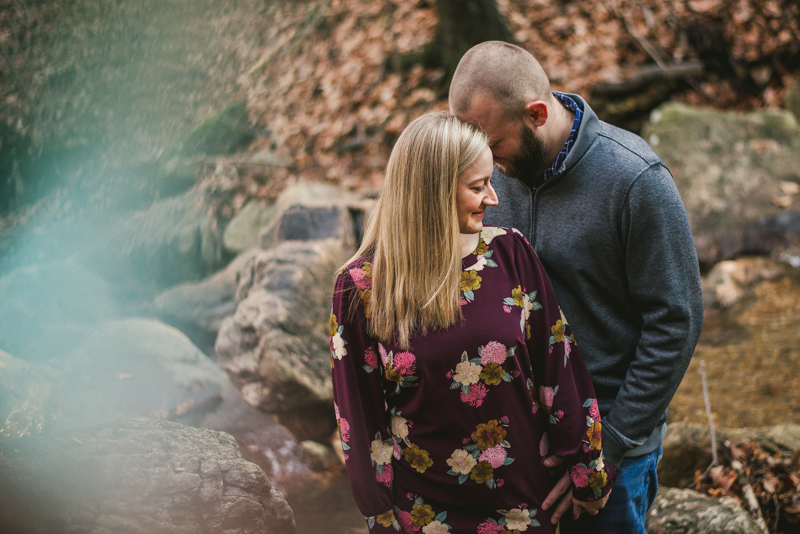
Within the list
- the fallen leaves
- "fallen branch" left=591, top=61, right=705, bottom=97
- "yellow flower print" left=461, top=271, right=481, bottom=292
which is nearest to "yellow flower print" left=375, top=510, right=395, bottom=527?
"yellow flower print" left=461, top=271, right=481, bottom=292

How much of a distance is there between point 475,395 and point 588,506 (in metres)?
0.51

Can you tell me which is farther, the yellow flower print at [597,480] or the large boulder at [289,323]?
the large boulder at [289,323]

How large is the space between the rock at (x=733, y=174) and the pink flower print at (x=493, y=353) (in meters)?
3.72

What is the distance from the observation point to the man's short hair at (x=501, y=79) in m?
1.68

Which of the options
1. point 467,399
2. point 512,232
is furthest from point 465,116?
point 467,399

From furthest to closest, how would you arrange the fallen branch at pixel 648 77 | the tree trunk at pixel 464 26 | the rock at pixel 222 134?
the fallen branch at pixel 648 77
the tree trunk at pixel 464 26
the rock at pixel 222 134

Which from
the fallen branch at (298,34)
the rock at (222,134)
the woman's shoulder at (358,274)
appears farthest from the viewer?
the fallen branch at (298,34)

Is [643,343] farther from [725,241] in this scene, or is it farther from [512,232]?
[725,241]

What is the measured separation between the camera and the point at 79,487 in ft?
5.02

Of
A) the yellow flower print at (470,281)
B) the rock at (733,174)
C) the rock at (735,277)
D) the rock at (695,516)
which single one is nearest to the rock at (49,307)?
the yellow flower print at (470,281)

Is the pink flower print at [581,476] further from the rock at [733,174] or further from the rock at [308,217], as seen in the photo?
the rock at [733,174]

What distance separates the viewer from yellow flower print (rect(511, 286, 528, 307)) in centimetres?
157

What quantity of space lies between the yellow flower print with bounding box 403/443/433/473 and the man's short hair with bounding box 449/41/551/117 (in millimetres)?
1048

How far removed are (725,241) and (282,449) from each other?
4178 mm
